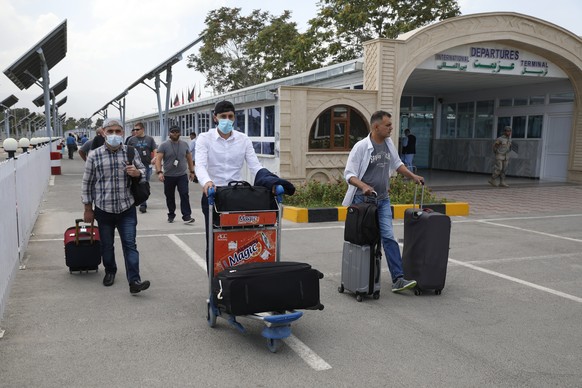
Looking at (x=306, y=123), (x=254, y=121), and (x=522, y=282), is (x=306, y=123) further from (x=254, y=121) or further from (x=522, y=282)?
(x=522, y=282)

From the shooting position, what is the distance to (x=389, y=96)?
46.8ft

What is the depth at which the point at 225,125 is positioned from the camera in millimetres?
4496

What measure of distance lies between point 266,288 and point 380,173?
213 cm

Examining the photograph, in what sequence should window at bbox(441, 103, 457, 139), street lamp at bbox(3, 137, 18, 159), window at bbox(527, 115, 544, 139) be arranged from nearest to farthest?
street lamp at bbox(3, 137, 18, 159) → window at bbox(527, 115, 544, 139) → window at bbox(441, 103, 457, 139)

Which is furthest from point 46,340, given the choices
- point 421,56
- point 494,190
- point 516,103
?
point 516,103

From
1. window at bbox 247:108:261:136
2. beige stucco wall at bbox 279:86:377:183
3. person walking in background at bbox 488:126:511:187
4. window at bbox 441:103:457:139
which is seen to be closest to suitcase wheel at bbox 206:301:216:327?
beige stucco wall at bbox 279:86:377:183

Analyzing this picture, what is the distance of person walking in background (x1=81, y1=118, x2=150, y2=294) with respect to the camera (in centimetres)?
509

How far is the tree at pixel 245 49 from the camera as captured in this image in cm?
3409

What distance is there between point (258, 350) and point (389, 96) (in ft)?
37.7

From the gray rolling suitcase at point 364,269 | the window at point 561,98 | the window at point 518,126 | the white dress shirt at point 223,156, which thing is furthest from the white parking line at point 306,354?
the window at point 518,126

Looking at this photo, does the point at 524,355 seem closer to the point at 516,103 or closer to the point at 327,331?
the point at 327,331

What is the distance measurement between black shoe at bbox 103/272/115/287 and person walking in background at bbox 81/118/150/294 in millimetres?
426

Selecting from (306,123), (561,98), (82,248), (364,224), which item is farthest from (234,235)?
(561,98)

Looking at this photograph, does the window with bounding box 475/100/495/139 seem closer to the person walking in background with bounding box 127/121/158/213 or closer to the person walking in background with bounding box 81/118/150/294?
the person walking in background with bounding box 127/121/158/213
